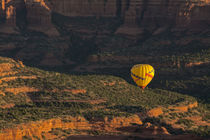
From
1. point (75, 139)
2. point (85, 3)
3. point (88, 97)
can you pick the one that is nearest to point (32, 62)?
point (85, 3)

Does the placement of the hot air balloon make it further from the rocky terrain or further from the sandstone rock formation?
the sandstone rock formation

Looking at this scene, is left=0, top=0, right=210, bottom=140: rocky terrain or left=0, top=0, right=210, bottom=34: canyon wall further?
left=0, top=0, right=210, bottom=34: canyon wall

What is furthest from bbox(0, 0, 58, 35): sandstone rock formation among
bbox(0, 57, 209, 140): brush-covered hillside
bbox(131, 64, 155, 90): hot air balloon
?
bbox(131, 64, 155, 90): hot air balloon

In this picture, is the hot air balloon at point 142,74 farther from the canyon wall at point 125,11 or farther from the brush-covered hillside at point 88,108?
the canyon wall at point 125,11

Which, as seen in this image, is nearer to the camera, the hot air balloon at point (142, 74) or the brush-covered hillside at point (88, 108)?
the brush-covered hillside at point (88, 108)

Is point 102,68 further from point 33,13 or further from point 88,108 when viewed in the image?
point 88,108

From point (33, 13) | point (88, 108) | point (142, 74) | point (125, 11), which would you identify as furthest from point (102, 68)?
point (88, 108)

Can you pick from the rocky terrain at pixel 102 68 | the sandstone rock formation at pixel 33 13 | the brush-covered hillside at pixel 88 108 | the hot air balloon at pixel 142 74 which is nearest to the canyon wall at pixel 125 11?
the sandstone rock formation at pixel 33 13
